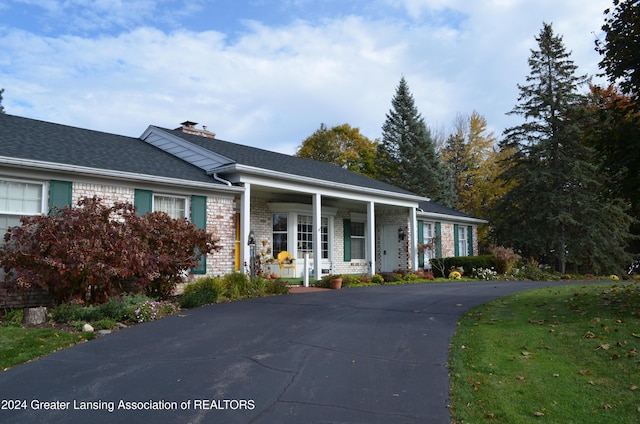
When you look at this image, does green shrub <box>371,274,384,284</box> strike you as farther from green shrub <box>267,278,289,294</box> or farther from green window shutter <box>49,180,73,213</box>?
green window shutter <box>49,180,73,213</box>

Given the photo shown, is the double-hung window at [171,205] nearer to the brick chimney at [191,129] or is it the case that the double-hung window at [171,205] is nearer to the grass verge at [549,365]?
the brick chimney at [191,129]

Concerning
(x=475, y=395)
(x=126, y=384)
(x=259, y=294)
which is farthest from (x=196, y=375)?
(x=259, y=294)

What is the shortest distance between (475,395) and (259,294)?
769cm

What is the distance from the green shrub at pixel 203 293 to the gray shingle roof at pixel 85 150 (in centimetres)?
299

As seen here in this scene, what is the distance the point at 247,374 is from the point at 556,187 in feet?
77.2

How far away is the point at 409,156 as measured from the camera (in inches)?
1439

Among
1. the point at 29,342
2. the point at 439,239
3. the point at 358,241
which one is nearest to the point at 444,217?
the point at 439,239

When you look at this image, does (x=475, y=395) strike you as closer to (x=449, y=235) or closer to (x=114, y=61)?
(x=114, y=61)

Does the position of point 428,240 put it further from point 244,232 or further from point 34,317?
point 34,317

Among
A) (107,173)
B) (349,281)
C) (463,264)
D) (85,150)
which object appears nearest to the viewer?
(107,173)

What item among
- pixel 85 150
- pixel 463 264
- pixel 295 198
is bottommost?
pixel 463 264

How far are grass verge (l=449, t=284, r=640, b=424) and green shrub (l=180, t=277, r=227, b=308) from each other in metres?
5.26

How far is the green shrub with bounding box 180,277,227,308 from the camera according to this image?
32.3 feet

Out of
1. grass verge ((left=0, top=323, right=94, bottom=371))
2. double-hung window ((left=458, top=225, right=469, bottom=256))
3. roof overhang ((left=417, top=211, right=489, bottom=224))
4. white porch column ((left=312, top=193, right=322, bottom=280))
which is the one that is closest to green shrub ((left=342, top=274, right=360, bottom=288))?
white porch column ((left=312, top=193, right=322, bottom=280))
